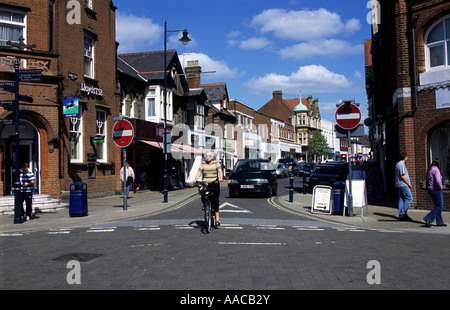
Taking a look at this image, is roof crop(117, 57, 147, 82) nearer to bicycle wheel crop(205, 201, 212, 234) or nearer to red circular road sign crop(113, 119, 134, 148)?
red circular road sign crop(113, 119, 134, 148)

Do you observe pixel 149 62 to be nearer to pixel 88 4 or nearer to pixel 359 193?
pixel 88 4

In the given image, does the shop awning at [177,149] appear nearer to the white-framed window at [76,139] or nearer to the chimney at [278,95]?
the white-framed window at [76,139]

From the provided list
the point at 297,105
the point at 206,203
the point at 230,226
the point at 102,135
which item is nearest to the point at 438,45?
the point at 230,226

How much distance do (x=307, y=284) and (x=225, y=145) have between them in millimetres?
43076

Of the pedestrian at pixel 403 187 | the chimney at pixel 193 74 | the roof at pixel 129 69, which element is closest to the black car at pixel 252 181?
the pedestrian at pixel 403 187

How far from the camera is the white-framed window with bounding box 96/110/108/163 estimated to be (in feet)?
71.3

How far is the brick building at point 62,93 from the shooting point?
16641 millimetres

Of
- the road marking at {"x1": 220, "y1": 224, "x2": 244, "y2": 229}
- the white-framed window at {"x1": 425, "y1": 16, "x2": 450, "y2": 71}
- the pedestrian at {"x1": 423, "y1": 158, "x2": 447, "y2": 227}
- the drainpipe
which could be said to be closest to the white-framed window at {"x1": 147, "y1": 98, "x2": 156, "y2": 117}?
the drainpipe

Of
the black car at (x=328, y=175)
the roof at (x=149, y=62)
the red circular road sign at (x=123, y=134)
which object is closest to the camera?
the red circular road sign at (x=123, y=134)

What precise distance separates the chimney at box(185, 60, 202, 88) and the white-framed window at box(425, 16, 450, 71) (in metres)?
30.7

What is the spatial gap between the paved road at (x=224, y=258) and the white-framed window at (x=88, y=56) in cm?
1194

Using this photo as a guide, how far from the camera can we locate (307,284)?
527 centimetres

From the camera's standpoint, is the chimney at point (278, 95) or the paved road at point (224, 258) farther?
Result: the chimney at point (278, 95)
